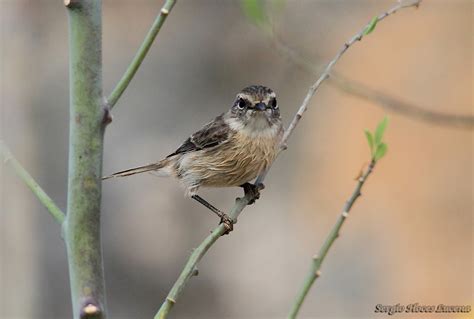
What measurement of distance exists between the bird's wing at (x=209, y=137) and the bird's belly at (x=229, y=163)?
49 mm

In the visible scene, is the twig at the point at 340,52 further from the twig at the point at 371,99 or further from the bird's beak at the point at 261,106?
the bird's beak at the point at 261,106

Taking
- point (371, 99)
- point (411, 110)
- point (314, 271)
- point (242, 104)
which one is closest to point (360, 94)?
point (371, 99)

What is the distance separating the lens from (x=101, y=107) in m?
1.51

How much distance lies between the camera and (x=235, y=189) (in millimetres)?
5684

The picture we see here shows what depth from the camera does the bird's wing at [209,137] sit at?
4.16 metres

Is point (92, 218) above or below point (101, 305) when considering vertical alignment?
above

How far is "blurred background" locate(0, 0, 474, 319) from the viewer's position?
5832 mm

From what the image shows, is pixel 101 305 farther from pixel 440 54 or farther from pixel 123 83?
pixel 440 54

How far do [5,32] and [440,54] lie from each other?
3616 mm

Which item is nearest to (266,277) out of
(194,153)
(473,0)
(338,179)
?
(338,179)

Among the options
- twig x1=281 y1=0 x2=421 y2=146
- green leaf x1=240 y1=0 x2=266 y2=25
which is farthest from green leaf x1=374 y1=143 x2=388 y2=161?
green leaf x1=240 y1=0 x2=266 y2=25

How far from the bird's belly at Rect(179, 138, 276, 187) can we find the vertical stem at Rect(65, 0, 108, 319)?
2.30 m

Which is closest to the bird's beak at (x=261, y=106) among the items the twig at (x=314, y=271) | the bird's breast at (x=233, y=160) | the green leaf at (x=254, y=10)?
the bird's breast at (x=233, y=160)

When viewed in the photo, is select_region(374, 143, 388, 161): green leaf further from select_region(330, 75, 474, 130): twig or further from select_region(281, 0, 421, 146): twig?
select_region(330, 75, 474, 130): twig
